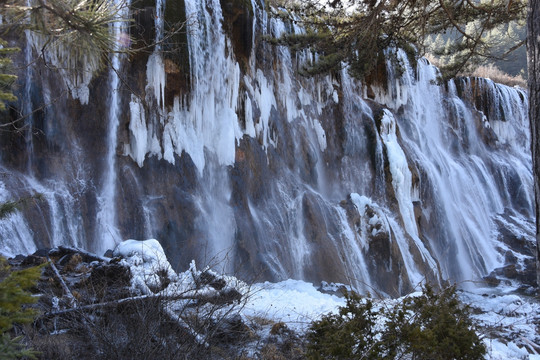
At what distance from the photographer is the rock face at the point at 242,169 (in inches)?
417

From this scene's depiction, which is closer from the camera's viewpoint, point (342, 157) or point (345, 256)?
point (345, 256)

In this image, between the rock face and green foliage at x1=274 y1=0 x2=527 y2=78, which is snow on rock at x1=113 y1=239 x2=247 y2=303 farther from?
green foliage at x1=274 y1=0 x2=527 y2=78

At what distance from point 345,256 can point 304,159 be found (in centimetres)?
364

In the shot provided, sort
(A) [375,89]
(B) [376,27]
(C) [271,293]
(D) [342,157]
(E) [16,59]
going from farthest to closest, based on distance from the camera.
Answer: (A) [375,89] → (D) [342,157] → (E) [16,59] → (C) [271,293] → (B) [376,27]

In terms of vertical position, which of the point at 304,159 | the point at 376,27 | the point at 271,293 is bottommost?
the point at 271,293

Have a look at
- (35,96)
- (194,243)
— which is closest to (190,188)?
(194,243)

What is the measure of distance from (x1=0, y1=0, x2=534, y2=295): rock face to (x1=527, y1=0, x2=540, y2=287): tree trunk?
423 cm

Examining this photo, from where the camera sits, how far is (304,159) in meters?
16.0

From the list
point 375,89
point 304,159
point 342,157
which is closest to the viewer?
point 304,159

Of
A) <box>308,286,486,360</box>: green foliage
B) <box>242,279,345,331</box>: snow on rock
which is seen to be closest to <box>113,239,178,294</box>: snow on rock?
<box>242,279,345,331</box>: snow on rock

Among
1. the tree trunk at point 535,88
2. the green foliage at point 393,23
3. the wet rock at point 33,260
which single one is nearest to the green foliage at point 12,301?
the tree trunk at point 535,88

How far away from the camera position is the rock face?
34.8 feet

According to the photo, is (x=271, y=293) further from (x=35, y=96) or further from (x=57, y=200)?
(x=35, y=96)

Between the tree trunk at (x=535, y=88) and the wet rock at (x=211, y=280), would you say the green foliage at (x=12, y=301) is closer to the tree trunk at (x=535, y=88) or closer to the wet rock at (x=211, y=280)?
the wet rock at (x=211, y=280)
